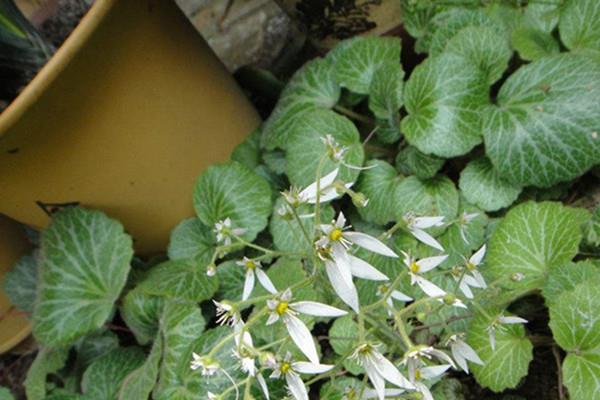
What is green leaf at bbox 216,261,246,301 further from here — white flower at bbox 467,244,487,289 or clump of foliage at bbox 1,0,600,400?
white flower at bbox 467,244,487,289

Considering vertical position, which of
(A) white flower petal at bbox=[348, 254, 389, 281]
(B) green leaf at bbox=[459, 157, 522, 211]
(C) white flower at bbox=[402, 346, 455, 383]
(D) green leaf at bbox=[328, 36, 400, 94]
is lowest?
(B) green leaf at bbox=[459, 157, 522, 211]

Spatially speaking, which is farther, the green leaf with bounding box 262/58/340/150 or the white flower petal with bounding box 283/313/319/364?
the green leaf with bounding box 262/58/340/150

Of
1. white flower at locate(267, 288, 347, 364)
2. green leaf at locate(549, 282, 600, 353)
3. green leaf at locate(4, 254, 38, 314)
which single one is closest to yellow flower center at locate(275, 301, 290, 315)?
white flower at locate(267, 288, 347, 364)

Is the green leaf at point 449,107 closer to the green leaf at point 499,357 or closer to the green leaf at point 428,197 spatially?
the green leaf at point 428,197

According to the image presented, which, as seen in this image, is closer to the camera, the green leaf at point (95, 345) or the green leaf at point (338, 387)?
the green leaf at point (338, 387)

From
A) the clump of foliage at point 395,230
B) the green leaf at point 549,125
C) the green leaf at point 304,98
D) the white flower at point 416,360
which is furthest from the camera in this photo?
the green leaf at point 304,98

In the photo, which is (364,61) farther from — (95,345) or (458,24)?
(95,345)

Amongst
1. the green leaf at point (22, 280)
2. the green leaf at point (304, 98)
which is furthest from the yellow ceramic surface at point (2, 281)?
the green leaf at point (304, 98)
